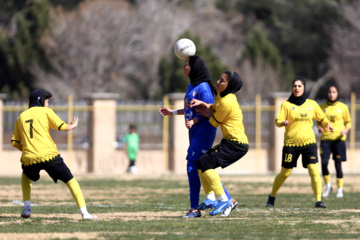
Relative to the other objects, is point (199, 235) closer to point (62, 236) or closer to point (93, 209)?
point (62, 236)

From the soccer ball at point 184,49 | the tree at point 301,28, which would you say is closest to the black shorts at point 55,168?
the soccer ball at point 184,49

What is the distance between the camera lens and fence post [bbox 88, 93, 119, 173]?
27.6 meters

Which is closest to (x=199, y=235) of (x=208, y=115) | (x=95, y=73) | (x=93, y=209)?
(x=208, y=115)

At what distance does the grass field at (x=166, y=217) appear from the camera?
9.35 meters

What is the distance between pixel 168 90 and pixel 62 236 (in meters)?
40.6

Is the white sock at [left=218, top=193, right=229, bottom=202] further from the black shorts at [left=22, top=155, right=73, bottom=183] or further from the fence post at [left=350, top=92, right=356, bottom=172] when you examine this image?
the fence post at [left=350, top=92, right=356, bottom=172]

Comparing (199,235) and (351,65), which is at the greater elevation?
(351,65)

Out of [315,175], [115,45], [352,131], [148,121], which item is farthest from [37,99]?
[115,45]

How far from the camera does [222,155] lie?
1100cm

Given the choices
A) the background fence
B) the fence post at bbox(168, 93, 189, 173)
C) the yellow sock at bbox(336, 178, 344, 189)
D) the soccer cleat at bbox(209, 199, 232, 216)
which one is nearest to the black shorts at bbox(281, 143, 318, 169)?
the soccer cleat at bbox(209, 199, 232, 216)

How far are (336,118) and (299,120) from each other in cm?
341

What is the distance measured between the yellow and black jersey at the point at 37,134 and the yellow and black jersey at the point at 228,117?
6.28ft

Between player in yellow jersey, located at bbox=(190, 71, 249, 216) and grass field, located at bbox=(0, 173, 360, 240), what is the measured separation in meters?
0.40

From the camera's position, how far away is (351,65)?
58.3m
